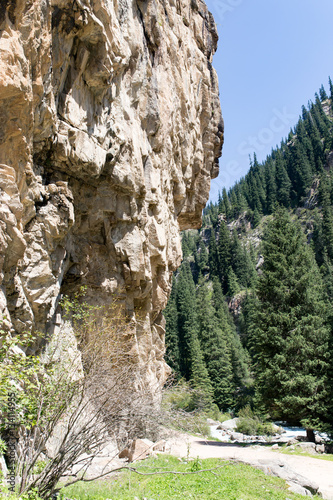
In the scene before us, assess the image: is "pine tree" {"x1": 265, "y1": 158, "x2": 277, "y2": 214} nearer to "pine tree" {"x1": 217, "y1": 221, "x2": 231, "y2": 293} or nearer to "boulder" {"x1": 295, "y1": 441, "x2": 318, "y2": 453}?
"pine tree" {"x1": 217, "y1": 221, "x2": 231, "y2": 293}

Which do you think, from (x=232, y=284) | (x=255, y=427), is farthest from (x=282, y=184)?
(x=255, y=427)

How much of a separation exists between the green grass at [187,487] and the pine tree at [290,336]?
26.4ft

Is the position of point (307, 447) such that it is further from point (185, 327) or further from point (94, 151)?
point (185, 327)

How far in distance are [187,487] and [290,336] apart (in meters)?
11.9

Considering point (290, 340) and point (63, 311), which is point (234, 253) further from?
point (63, 311)

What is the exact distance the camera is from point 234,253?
90.8 meters

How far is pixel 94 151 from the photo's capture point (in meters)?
10.4

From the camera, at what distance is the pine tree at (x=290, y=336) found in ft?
53.9

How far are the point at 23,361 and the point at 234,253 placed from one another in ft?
288

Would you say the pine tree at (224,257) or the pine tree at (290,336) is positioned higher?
the pine tree at (224,257)

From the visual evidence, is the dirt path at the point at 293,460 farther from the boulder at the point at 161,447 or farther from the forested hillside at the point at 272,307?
the forested hillside at the point at 272,307

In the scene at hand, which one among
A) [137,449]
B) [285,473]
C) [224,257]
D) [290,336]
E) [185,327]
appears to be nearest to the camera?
[285,473]

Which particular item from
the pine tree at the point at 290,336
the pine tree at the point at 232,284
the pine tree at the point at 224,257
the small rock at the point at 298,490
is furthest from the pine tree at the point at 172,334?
the small rock at the point at 298,490

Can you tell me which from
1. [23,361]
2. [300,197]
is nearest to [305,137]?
[300,197]
